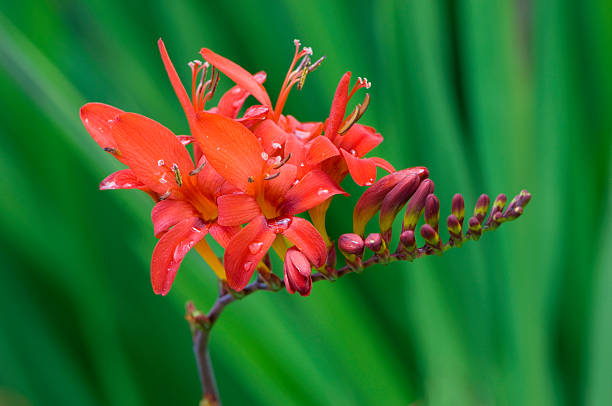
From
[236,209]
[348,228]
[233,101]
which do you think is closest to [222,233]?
[236,209]

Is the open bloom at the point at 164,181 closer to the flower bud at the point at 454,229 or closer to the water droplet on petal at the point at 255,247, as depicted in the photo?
the water droplet on petal at the point at 255,247

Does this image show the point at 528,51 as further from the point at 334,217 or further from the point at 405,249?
the point at 405,249

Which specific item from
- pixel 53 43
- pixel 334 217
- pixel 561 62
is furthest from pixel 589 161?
pixel 53 43

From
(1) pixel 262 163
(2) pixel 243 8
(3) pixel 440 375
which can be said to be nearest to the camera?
(1) pixel 262 163

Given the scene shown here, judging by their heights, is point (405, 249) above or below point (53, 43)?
below

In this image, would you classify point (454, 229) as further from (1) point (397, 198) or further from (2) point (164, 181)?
(2) point (164, 181)
